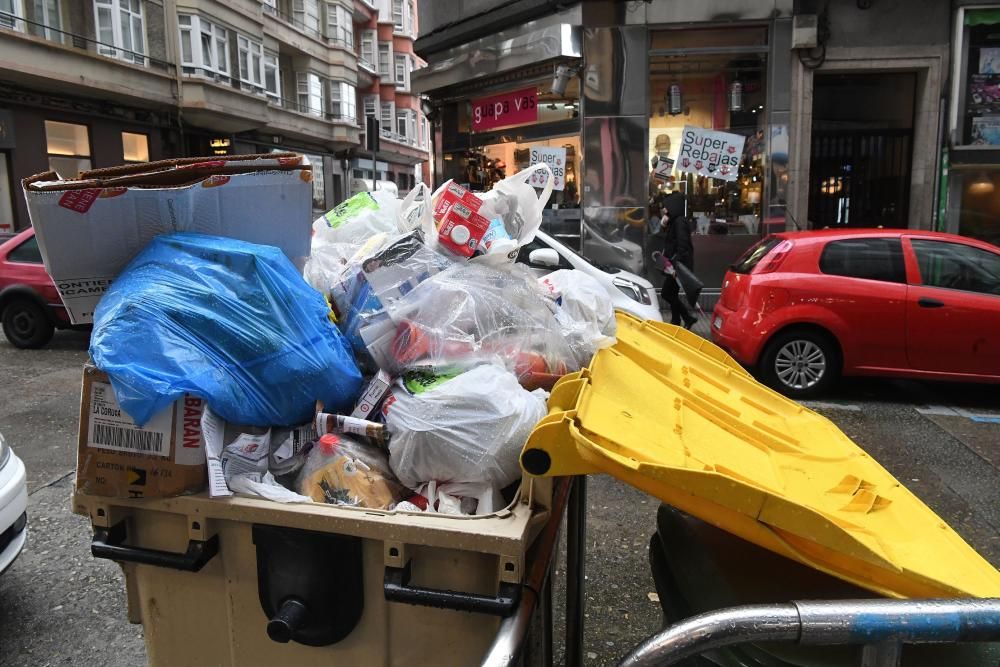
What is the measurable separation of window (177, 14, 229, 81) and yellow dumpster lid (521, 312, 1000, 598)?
24541 millimetres

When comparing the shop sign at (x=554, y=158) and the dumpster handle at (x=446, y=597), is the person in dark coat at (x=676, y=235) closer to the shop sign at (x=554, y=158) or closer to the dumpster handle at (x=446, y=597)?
the shop sign at (x=554, y=158)

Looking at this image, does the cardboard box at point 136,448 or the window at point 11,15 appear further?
the window at point 11,15

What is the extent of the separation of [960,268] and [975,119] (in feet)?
23.0

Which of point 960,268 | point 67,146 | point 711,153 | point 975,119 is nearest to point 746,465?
point 960,268

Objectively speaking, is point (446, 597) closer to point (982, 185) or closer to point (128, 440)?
point (128, 440)

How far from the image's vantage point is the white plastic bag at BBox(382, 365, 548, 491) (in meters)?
1.91

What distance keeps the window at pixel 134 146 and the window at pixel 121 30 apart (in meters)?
2.26

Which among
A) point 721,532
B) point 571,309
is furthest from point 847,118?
point 721,532

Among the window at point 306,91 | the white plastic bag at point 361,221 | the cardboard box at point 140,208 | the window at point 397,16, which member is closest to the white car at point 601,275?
the white plastic bag at point 361,221

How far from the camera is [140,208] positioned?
6.78 feet

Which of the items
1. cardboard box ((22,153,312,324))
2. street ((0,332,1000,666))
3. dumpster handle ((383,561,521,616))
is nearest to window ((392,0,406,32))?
street ((0,332,1000,666))

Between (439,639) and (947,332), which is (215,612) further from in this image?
(947,332)

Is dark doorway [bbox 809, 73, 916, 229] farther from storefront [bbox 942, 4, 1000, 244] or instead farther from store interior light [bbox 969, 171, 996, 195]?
store interior light [bbox 969, 171, 996, 195]

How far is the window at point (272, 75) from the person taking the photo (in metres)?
28.7
